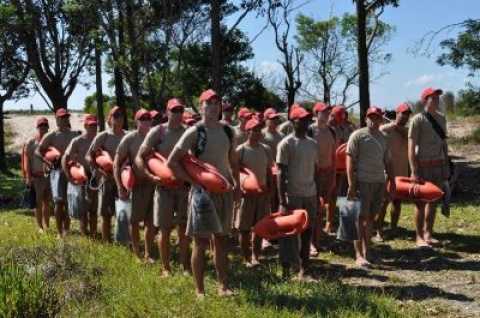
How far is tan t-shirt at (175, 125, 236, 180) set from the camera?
5848mm

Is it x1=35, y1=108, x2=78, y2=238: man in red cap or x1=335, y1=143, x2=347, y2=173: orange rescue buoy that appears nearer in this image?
x1=335, y1=143, x2=347, y2=173: orange rescue buoy

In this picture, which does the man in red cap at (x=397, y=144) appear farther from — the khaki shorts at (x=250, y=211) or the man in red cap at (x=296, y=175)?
the man in red cap at (x=296, y=175)

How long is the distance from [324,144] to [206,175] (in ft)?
10.6

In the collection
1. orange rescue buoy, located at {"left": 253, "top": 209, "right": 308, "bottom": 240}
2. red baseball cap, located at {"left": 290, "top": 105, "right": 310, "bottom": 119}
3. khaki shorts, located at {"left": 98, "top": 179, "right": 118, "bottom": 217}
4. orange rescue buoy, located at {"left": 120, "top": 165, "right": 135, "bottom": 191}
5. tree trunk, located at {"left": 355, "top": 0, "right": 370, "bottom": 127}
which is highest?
tree trunk, located at {"left": 355, "top": 0, "right": 370, "bottom": 127}

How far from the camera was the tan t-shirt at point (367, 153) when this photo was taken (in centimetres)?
767

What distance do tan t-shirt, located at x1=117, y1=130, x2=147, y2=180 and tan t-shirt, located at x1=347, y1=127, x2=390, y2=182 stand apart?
2.55 m

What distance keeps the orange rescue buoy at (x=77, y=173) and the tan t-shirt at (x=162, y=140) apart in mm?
2159

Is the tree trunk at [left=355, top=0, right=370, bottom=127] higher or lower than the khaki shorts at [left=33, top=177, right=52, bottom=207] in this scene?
higher

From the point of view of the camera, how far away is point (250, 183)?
7.68 metres

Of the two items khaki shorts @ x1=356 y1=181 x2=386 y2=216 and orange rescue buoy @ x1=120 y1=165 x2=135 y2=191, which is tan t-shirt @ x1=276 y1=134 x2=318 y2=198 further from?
orange rescue buoy @ x1=120 y1=165 x2=135 y2=191

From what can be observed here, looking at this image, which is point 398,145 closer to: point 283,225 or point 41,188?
point 283,225

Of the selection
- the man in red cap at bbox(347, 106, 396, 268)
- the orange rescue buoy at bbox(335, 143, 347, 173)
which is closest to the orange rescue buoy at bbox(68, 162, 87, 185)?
the orange rescue buoy at bbox(335, 143, 347, 173)

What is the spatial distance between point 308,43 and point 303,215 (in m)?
39.7

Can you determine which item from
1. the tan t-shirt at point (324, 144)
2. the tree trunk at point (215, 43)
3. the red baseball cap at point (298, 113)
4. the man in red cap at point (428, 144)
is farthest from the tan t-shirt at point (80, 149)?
the tree trunk at point (215, 43)
